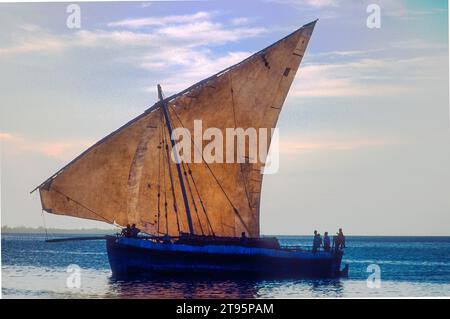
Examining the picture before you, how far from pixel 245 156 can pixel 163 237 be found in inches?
225

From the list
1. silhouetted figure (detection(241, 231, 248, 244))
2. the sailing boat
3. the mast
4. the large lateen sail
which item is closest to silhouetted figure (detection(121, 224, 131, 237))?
the sailing boat

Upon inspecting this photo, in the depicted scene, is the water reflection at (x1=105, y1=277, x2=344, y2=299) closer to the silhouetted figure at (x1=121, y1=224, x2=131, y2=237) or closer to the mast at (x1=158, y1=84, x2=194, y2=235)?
the silhouetted figure at (x1=121, y1=224, x2=131, y2=237)

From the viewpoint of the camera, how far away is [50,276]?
147 feet

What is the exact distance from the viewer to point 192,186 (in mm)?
41094

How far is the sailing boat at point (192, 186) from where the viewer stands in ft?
130

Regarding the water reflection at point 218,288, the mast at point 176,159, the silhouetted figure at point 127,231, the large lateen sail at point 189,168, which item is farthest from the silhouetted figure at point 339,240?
the silhouetted figure at point 127,231

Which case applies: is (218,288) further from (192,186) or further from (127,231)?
(192,186)

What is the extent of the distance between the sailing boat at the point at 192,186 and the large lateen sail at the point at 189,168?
49 mm

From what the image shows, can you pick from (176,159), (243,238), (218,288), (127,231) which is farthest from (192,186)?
(218,288)

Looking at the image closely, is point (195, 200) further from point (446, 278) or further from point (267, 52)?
point (446, 278)

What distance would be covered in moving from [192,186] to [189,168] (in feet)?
3.25

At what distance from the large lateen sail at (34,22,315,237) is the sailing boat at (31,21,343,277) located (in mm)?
49

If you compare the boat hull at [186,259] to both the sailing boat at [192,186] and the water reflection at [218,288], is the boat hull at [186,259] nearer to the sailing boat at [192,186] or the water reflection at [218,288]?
the sailing boat at [192,186]
